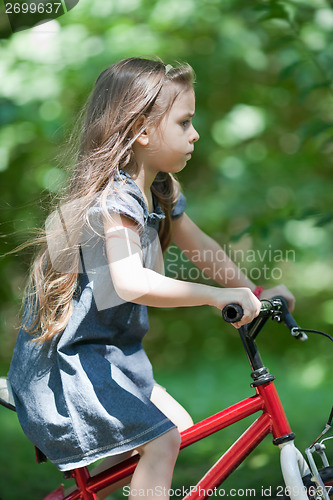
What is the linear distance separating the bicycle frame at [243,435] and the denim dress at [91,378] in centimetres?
10

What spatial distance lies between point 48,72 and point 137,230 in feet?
6.33

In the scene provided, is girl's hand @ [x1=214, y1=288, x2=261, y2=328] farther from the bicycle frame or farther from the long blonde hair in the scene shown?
the long blonde hair

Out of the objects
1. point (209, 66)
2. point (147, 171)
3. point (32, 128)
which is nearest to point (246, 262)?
point (209, 66)

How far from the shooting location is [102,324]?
140 centimetres

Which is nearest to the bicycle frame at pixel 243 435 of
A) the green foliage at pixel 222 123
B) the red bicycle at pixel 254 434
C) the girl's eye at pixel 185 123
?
the red bicycle at pixel 254 434

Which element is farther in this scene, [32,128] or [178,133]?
[32,128]

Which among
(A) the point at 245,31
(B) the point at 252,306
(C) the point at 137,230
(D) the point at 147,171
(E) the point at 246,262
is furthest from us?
(E) the point at 246,262

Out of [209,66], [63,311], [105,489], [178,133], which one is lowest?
[105,489]

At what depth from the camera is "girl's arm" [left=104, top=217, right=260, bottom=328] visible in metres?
1.24

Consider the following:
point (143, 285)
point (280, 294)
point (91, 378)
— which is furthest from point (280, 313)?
point (91, 378)

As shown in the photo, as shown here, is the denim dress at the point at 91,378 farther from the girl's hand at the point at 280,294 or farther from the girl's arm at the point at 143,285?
the girl's hand at the point at 280,294

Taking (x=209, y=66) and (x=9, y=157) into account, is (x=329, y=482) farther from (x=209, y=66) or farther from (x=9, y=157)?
(x=209, y=66)

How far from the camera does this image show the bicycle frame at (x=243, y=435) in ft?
4.56

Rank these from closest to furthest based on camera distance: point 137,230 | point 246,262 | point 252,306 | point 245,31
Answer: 1. point 252,306
2. point 137,230
3. point 245,31
4. point 246,262
